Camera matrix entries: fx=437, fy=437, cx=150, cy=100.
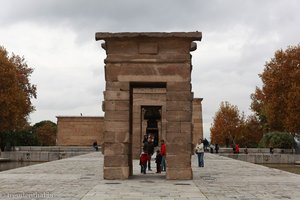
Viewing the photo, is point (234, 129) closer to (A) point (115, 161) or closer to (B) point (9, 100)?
(B) point (9, 100)

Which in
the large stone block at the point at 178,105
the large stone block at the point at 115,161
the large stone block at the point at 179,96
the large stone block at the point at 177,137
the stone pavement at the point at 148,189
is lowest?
the stone pavement at the point at 148,189

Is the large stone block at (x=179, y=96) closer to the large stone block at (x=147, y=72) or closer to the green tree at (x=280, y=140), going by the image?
the large stone block at (x=147, y=72)

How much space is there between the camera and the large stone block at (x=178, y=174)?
1567cm

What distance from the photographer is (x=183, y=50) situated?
1606 centimetres

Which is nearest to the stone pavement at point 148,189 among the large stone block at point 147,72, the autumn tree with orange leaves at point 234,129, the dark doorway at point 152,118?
the large stone block at point 147,72

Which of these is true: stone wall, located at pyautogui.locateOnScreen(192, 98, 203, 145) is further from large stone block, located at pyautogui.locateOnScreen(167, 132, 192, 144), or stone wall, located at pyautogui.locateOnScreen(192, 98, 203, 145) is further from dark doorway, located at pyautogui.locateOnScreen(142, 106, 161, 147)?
large stone block, located at pyautogui.locateOnScreen(167, 132, 192, 144)

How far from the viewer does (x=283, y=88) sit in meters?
42.8

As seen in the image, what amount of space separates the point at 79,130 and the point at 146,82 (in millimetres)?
42974

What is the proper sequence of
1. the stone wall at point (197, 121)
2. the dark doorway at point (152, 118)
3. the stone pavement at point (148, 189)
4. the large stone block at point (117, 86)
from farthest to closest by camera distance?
the stone wall at point (197, 121) → the dark doorway at point (152, 118) → the large stone block at point (117, 86) → the stone pavement at point (148, 189)

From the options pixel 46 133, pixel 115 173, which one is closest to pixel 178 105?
pixel 115 173

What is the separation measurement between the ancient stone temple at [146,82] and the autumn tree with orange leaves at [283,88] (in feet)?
88.7

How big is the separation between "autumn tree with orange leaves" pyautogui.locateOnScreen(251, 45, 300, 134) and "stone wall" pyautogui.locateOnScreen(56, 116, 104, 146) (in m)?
23.4

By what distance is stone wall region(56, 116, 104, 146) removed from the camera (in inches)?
2263

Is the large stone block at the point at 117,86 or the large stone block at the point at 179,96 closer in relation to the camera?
the large stone block at the point at 179,96
